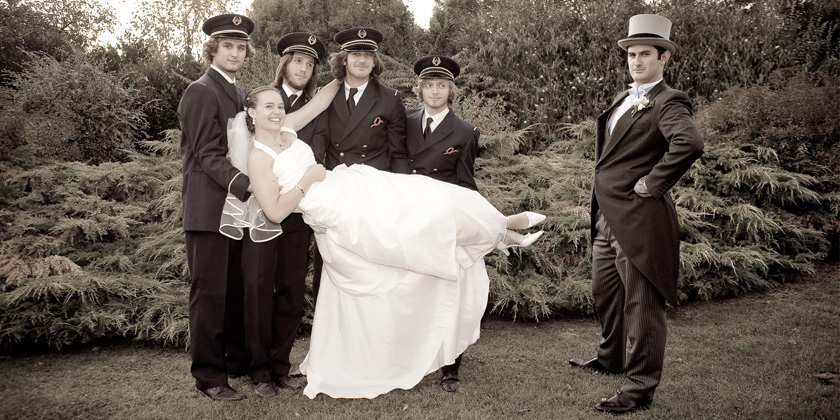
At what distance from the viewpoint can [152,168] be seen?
6.70 metres

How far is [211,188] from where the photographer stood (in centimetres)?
379

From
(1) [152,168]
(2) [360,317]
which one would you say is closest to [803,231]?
(2) [360,317]

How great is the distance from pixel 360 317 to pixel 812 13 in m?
12.8

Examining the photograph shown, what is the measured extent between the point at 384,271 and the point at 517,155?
433cm

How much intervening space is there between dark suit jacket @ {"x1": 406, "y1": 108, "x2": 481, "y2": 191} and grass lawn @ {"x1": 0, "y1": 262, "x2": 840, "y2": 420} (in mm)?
1550

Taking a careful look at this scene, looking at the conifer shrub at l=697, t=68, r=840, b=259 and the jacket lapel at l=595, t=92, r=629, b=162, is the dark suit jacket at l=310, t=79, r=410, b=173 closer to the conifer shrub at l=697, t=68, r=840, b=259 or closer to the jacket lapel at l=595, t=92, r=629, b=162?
the jacket lapel at l=595, t=92, r=629, b=162

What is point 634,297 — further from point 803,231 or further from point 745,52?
point 745,52

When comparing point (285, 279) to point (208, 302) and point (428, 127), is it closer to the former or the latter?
point (208, 302)

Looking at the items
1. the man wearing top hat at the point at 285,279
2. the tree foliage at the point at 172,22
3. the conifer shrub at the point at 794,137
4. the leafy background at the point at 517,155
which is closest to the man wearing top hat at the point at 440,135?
the man wearing top hat at the point at 285,279

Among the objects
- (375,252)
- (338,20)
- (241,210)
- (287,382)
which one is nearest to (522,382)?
(375,252)

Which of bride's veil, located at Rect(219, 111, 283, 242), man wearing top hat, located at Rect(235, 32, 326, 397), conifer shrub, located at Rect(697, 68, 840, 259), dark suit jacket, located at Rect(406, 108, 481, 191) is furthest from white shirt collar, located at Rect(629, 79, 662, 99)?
conifer shrub, located at Rect(697, 68, 840, 259)

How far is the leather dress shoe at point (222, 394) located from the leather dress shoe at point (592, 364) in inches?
102

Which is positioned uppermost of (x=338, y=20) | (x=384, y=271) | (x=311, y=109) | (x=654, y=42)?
(x=338, y=20)

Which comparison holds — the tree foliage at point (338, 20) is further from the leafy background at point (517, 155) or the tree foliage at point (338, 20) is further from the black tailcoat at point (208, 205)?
the black tailcoat at point (208, 205)
